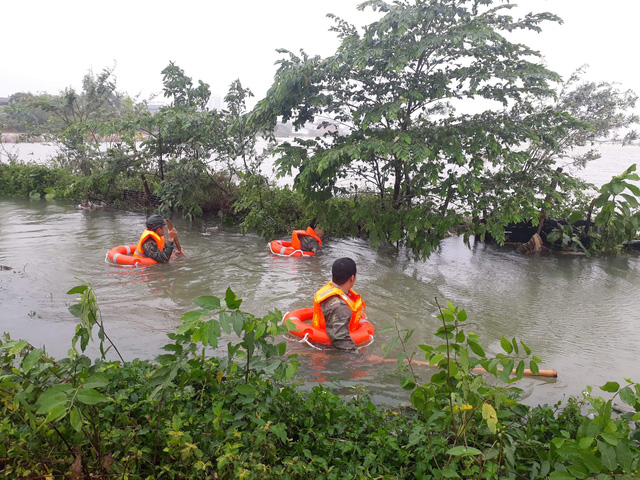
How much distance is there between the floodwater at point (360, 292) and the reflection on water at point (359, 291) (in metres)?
0.02

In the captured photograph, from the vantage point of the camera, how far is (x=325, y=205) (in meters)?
9.34

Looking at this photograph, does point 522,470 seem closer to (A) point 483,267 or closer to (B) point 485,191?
(B) point 485,191

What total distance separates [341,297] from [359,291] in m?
2.54

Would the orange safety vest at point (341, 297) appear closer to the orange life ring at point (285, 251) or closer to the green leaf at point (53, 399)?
the green leaf at point (53, 399)

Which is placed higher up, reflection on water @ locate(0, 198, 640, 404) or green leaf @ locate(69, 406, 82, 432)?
green leaf @ locate(69, 406, 82, 432)

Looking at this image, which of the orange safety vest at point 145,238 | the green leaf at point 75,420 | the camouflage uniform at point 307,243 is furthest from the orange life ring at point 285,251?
the green leaf at point 75,420

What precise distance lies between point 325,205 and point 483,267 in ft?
11.5

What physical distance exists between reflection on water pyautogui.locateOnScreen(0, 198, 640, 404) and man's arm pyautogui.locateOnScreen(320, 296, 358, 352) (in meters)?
0.19

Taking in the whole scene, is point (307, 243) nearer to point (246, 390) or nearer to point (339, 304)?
point (339, 304)

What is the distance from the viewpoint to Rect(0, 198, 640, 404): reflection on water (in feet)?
16.9

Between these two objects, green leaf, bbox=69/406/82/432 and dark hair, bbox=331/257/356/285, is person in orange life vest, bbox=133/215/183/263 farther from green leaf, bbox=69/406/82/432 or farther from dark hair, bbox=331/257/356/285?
green leaf, bbox=69/406/82/432

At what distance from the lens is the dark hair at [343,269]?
16.6ft

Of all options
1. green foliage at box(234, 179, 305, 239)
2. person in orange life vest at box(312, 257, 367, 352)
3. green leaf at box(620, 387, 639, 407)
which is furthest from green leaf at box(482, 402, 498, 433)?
green foliage at box(234, 179, 305, 239)

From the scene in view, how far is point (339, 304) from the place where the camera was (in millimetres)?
5156
